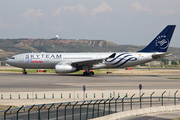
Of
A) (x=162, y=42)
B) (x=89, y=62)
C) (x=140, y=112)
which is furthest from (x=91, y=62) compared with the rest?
(x=140, y=112)

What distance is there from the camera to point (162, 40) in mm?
64812

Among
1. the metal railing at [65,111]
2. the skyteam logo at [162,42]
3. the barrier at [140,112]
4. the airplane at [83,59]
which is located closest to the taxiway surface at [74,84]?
the airplane at [83,59]

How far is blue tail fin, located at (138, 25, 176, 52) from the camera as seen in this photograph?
212ft

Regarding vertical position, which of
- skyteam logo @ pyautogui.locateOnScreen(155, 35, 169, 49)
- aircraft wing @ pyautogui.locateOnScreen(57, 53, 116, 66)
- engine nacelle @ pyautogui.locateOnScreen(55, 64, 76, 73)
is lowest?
engine nacelle @ pyautogui.locateOnScreen(55, 64, 76, 73)

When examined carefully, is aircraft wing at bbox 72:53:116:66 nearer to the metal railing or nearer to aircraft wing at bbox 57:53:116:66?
aircraft wing at bbox 57:53:116:66

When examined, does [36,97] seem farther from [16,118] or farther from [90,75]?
[90,75]

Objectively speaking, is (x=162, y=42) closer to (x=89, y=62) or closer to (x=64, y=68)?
(x=89, y=62)

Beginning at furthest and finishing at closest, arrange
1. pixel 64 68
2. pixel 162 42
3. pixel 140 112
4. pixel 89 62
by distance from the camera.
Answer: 1. pixel 162 42
2. pixel 89 62
3. pixel 64 68
4. pixel 140 112

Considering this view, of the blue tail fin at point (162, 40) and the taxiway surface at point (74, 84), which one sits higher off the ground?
the blue tail fin at point (162, 40)

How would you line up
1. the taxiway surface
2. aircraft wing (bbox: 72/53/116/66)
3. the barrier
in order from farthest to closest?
aircraft wing (bbox: 72/53/116/66) < the taxiway surface < the barrier

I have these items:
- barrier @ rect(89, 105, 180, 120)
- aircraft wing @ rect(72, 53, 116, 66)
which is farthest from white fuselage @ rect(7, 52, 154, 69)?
barrier @ rect(89, 105, 180, 120)

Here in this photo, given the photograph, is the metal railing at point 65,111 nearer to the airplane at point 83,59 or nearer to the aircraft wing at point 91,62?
the aircraft wing at point 91,62

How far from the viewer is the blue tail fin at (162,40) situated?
64.7 meters

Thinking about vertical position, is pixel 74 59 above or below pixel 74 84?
above
